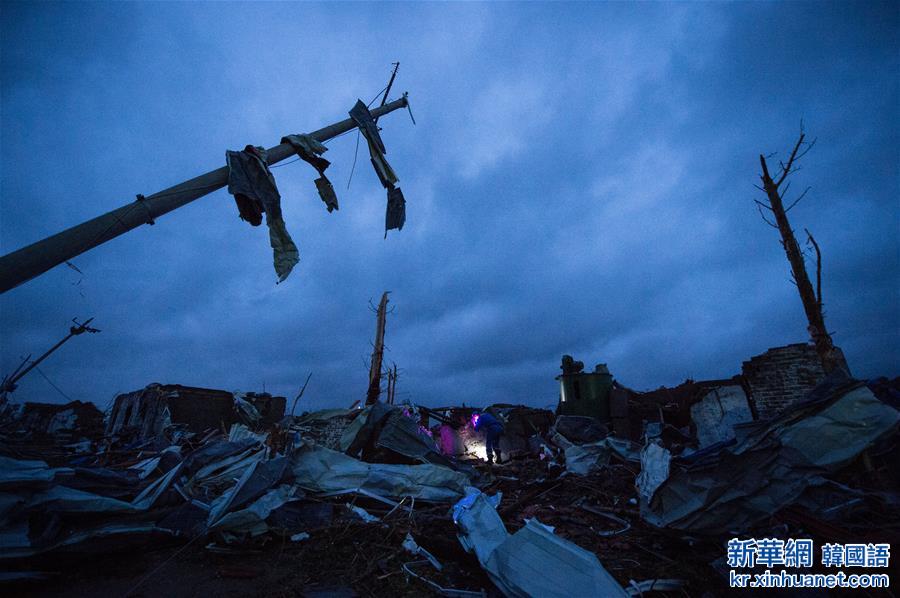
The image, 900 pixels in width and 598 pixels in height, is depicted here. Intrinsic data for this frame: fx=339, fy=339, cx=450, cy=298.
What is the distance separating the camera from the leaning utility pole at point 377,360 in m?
17.3

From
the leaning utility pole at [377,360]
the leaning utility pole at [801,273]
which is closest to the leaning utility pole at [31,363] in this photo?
the leaning utility pole at [377,360]

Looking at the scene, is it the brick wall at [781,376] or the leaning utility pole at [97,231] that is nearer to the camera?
the leaning utility pole at [97,231]

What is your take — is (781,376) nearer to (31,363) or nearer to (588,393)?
(588,393)

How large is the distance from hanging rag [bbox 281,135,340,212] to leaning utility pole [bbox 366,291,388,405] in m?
11.8

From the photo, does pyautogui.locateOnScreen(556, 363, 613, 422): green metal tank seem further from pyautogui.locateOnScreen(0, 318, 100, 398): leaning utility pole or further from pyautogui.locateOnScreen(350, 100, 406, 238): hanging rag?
pyautogui.locateOnScreen(0, 318, 100, 398): leaning utility pole

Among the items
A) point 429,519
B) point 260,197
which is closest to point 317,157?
point 260,197

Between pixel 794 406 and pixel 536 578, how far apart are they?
428 centimetres

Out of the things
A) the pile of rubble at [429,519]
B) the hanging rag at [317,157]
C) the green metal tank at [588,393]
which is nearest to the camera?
the pile of rubble at [429,519]

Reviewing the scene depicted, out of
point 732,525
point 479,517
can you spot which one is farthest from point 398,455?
point 732,525

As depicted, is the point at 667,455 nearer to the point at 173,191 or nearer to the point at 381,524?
the point at 381,524

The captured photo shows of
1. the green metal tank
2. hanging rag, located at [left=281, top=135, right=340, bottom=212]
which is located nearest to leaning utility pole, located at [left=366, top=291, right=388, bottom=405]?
the green metal tank

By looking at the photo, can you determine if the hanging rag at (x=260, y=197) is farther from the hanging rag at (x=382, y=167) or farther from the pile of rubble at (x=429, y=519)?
the pile of rubble at (x=429, y=519)

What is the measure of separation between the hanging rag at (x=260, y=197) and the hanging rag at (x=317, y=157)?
64cm

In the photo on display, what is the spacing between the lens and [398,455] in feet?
30.2
